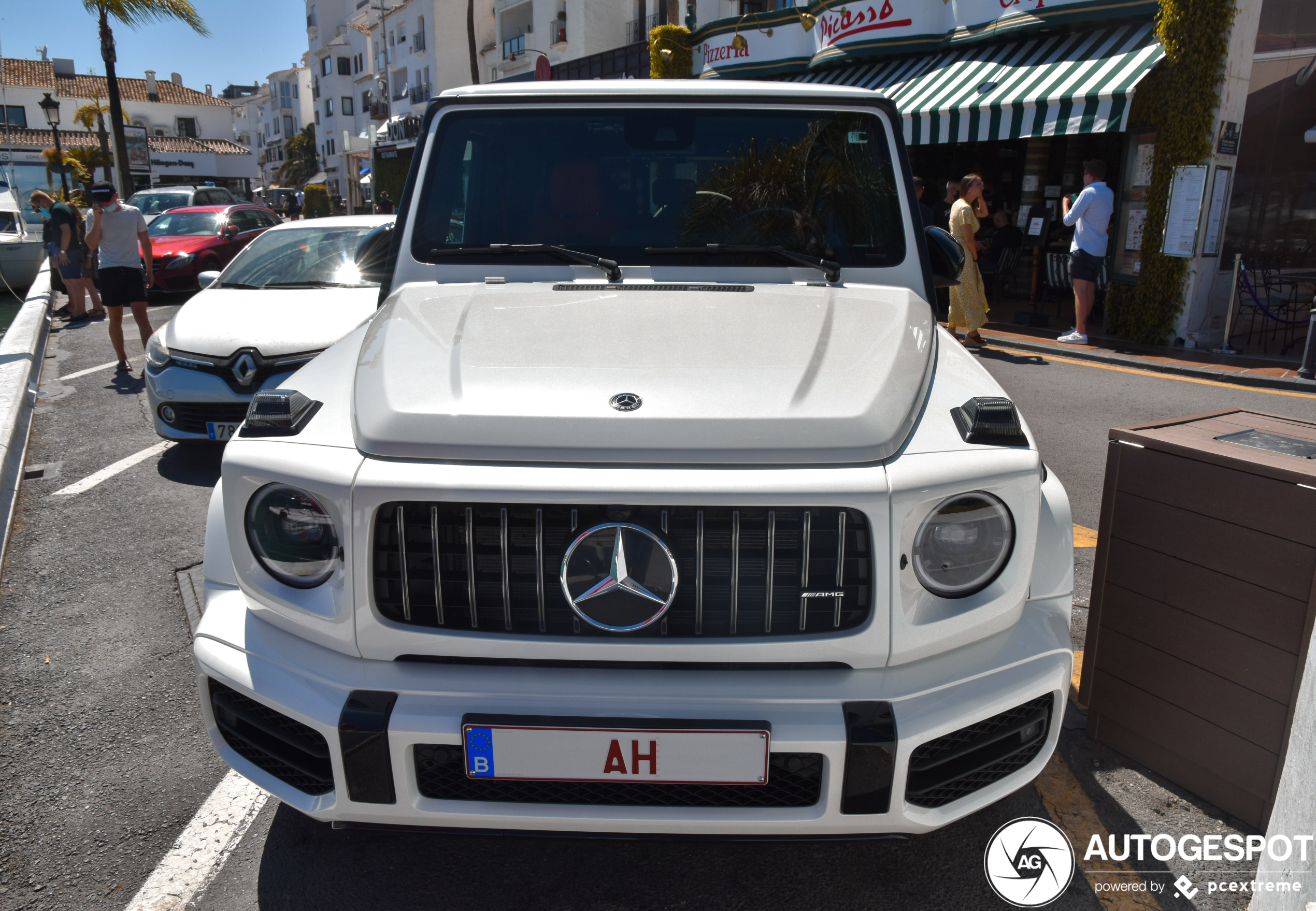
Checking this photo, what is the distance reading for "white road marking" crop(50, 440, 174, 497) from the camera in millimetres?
5598

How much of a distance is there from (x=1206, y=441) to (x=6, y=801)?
3.55 meters

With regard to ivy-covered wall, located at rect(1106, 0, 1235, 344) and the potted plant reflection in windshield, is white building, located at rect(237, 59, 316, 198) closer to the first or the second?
ivy-covered wall, located at rect(1106, 0, 1235, 344)

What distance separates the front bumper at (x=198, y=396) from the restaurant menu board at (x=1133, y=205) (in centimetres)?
1013

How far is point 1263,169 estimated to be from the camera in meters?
14.6

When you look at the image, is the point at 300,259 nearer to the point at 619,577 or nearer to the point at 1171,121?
the point at 619,577

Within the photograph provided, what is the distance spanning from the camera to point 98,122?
35094 millimetres

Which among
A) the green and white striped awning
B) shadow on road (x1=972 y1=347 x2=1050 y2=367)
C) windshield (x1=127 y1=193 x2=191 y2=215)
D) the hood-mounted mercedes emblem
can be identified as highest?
the green and white striped awning

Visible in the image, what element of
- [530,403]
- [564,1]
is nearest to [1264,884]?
[530,403]

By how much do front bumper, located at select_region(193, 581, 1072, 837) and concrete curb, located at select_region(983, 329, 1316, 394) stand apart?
8512mm

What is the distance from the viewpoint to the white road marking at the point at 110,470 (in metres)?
5.60

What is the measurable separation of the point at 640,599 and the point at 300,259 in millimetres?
6509

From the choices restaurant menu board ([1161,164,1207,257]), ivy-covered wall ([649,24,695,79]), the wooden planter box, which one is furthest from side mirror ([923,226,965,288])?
ivy-covered wall ([649,24,695,79])

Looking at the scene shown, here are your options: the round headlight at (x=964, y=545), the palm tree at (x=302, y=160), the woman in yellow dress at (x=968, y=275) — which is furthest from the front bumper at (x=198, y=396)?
the palm tree at (x=302, y=160)

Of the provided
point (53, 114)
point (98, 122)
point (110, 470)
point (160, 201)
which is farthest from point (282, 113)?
point (110, 470)
